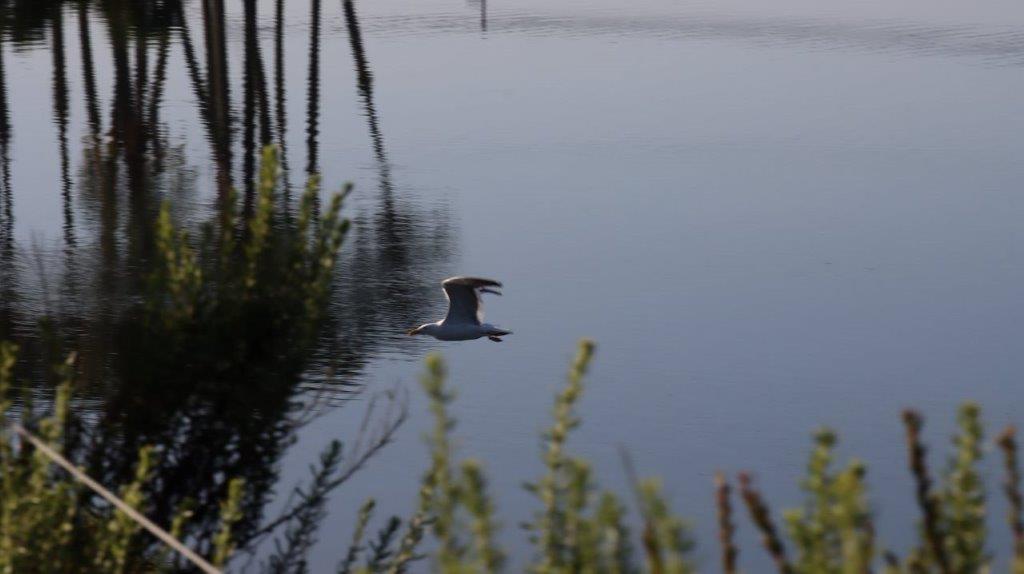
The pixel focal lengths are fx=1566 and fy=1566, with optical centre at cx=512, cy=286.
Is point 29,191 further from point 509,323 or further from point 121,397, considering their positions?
point 121,397

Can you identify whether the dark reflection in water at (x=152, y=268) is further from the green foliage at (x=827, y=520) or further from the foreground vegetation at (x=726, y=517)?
the green foliage at (x=827, y=520)

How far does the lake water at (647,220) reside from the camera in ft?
31.8

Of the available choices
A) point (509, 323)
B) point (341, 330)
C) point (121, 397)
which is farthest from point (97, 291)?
point (121, 397)

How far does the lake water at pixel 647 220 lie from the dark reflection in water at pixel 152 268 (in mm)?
92

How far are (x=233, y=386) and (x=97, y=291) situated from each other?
7300mm

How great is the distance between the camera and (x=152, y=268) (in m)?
12.1

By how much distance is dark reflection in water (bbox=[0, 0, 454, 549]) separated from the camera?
5.10m

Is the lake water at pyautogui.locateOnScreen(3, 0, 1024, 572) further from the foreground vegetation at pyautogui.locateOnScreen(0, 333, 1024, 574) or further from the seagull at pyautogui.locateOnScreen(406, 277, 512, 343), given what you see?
the seagull at pyautogui.locateOnScreen(406, 277, 512, 343)

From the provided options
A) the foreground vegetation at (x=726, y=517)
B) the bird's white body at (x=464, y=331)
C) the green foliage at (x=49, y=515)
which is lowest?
the bird's white body at (x=464, y=331)

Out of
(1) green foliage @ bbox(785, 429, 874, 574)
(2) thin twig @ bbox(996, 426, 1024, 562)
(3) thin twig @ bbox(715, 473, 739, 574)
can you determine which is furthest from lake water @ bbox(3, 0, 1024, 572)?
(2) thin twig @ bbox(996, 426, 1024, 562)


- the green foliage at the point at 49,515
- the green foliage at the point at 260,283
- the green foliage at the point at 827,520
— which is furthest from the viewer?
the green foliage at the point at 260,283

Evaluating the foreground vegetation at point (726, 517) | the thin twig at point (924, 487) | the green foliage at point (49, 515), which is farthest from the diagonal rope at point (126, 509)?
the thin twig at point (924, 487)

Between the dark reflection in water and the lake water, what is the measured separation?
0.09 meters

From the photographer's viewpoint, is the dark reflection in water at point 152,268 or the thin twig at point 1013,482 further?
the dark reflection in water at point 152,268
